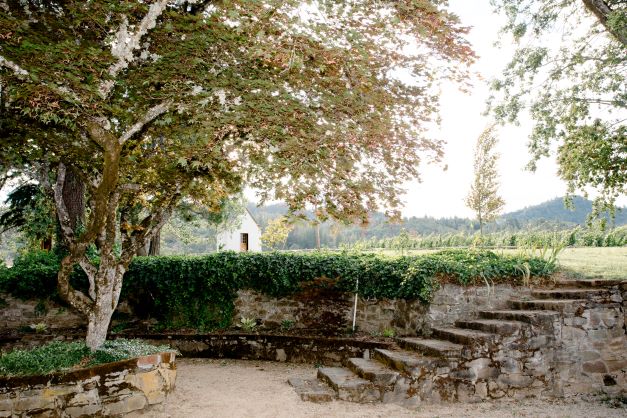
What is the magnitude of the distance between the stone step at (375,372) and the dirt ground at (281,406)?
32cm

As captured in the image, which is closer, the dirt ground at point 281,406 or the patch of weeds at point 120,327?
the dirt ground at point 281,406

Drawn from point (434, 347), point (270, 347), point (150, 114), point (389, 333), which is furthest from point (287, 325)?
point (150, 114)

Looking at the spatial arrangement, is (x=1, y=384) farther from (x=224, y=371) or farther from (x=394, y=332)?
(x=394, y=332)

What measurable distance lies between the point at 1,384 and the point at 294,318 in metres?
5.48

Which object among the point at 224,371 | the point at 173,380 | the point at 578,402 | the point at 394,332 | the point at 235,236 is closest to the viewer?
the point at 173,380

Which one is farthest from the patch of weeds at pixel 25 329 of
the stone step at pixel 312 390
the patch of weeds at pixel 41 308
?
the stone step at pixel 312 390

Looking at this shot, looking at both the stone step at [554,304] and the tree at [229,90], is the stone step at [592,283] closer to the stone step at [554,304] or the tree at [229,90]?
the stone step at [554,304]

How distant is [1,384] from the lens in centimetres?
501

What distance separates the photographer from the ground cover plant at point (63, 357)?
5.21 meters

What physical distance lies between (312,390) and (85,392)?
3.07 metres

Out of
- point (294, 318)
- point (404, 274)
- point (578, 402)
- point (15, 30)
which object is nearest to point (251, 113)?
point (15, 30)

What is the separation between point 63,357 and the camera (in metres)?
5.54

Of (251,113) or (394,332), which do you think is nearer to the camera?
(251,113)

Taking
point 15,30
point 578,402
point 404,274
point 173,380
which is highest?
point 15,30
